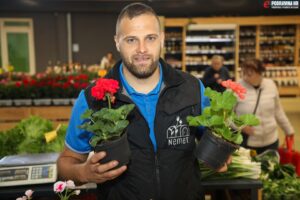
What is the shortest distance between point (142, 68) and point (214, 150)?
0.50 metres

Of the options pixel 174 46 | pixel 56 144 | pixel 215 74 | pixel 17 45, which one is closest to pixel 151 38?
pixel 56 144

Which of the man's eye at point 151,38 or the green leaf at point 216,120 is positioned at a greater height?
the man's eye at point 151,38

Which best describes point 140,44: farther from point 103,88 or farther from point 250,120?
point 250,120

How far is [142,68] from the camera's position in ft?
5.07

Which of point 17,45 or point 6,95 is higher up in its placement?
point 17,45

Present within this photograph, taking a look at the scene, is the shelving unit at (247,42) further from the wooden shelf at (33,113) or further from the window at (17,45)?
the window at (17,45)

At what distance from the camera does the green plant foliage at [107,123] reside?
129 cm

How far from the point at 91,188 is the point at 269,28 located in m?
9.02

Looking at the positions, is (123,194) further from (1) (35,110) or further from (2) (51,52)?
(2) (51,52)

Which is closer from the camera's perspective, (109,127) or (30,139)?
(109,127)

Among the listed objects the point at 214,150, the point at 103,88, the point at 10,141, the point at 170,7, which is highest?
the point at 170,7

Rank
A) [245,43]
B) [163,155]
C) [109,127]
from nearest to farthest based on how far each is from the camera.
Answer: [109,127], [163,155], [245,43]

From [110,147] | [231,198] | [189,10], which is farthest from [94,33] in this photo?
[110,147]

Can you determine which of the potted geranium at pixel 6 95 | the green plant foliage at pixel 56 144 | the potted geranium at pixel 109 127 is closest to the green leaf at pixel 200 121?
the potted geranium at pixel 109 127
